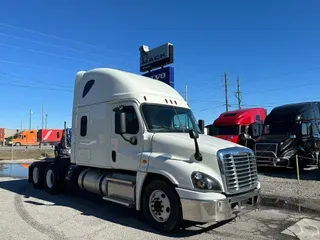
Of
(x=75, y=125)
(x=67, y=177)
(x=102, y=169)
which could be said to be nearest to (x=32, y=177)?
(x=67, y=177)

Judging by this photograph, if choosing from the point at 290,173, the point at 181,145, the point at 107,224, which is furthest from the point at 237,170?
the point at 290,173

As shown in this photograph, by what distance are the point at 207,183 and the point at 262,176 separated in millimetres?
8912

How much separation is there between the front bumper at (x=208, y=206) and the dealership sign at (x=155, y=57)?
970 centimetres

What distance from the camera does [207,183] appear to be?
219 inches

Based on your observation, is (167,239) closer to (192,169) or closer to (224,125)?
(192,169)

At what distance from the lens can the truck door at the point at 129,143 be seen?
679 cm

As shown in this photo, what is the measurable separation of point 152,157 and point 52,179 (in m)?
5.20

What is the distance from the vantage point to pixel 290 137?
14789 millimetres

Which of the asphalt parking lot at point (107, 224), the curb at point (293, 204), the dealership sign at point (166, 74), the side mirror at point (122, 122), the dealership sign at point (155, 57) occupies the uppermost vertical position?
the dealership sign at point (155, 57)

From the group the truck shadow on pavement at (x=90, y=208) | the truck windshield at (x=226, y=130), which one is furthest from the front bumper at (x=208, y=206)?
the truck windshield at (x=226, y=130)

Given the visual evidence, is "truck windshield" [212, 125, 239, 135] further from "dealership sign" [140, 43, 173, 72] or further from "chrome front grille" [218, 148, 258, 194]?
"chrome front grille" [218, 148, 258, 194]

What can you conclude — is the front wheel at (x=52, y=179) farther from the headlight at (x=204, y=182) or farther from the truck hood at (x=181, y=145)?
the headlight at (x=204, y=182)

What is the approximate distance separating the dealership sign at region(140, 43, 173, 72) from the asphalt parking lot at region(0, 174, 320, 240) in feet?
26.2

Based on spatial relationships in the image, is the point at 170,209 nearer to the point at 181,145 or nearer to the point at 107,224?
the point at 181,145
